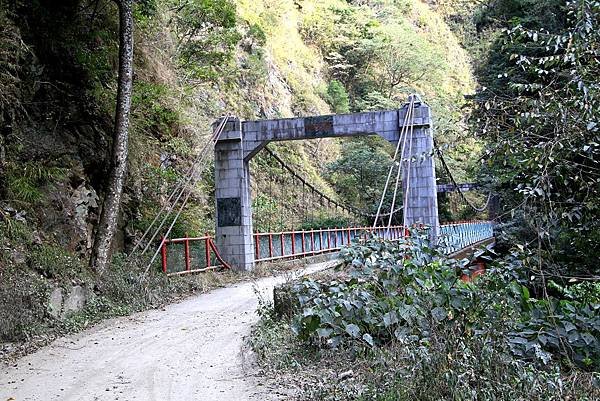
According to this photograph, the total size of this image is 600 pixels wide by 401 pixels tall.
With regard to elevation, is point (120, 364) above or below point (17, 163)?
below

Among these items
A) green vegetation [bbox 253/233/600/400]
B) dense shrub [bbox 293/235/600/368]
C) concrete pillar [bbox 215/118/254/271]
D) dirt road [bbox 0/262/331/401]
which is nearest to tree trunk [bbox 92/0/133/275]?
dirt road [bbox 0/262/331/401]

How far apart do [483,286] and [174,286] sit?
627 cm

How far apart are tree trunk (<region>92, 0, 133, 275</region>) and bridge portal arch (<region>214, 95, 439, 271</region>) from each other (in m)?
4.32

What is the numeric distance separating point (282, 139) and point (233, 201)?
1699 mm

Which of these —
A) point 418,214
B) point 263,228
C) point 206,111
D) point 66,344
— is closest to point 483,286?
point 66,344

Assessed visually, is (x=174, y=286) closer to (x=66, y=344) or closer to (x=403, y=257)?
(x=66, y=344)

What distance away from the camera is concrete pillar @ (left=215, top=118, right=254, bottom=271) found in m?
12.4

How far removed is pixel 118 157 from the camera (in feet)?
26.8

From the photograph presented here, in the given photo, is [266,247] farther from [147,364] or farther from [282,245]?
[147,364]

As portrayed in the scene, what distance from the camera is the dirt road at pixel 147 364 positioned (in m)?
4.22

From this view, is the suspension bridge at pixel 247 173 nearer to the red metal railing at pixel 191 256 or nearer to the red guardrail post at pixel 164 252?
the red metal railing at pixel 191 256

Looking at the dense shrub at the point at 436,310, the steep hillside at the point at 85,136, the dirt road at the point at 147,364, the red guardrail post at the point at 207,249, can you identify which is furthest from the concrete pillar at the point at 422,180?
the dense shrub at the point at 436,310

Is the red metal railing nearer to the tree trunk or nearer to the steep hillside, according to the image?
the steep hillside

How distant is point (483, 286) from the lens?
13.8ft
